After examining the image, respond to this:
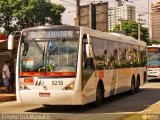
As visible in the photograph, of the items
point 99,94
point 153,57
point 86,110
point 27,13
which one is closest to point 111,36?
point 99,94

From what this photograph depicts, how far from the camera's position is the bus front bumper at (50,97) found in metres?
14.8

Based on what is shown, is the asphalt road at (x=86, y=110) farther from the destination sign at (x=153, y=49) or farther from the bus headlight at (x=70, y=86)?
the destination sign at (x=153, y=49)

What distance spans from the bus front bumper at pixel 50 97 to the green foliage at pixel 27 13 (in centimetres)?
3867

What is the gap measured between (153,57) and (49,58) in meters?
20.4

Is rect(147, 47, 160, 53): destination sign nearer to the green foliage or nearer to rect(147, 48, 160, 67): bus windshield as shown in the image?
rect(147, 48, 160, 67): bus windshield

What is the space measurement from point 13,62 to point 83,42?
10.2 m

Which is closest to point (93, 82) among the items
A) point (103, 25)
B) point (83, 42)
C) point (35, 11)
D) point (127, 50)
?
point (83, 42)

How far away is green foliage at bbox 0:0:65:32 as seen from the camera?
5372cm

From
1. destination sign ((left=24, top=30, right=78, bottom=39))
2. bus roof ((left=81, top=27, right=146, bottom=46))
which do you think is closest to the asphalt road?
destination sign ((left=24, top=30, right=78, bottom=39))

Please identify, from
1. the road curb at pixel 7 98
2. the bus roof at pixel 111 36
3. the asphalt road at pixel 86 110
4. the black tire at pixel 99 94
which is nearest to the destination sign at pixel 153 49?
the bus roof at pixel 111 36

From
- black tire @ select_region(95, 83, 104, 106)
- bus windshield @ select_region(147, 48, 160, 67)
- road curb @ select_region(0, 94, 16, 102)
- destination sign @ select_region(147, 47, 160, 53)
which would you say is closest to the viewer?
black tire @ select_region(95, 83, 104, 106)

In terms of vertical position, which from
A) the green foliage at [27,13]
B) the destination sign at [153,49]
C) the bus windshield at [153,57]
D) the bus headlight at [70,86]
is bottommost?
the bus headlight at [70,86]

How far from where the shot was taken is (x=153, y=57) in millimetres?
34531

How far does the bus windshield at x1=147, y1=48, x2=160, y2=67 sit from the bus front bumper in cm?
2008
